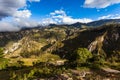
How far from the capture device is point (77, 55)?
123 metres

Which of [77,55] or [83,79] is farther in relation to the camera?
[77,55]

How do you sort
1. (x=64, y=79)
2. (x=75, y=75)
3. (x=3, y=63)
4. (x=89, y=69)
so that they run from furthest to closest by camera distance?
(x=3, y=63)
(x=89, y=69)
(x=75, y=75)
(x=64, y=79)

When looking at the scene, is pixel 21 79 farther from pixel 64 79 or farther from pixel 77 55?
pixel 77 55

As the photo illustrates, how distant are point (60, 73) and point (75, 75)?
379cm

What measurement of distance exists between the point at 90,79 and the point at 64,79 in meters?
6.48

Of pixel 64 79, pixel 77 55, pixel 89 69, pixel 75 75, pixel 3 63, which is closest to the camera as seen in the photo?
pixel 64 79

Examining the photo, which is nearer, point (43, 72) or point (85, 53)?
point (43, 72)

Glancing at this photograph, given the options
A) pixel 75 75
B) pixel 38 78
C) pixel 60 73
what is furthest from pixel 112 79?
pixel 38 78

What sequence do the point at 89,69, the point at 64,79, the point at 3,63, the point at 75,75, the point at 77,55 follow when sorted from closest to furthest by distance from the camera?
1. the point at 64,79
2. the point at 75,75
3. the point at 89,69
4. the point at 3,63
5. the point at 77,55

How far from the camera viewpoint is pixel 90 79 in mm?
53031

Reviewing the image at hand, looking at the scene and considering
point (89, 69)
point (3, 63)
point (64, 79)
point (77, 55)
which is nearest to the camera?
point (64, 79)

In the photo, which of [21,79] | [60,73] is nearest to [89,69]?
[60,73]

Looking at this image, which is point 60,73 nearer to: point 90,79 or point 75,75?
point 75,75

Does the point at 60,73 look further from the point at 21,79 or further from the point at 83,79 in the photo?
the point at 21,79
